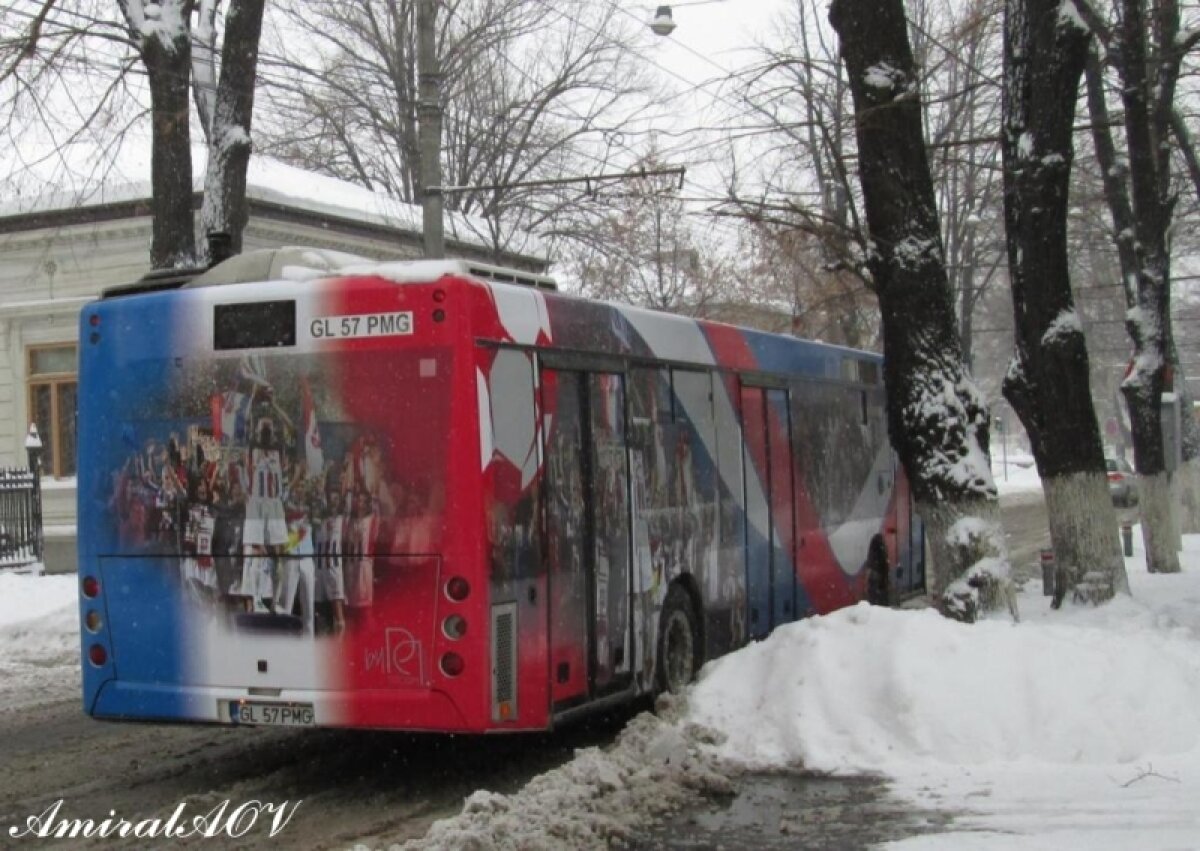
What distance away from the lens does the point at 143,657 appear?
849 centimetres

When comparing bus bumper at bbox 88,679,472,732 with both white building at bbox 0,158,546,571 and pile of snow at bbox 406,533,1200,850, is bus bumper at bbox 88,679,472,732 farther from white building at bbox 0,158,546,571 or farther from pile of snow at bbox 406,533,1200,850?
white building at bbox 0,158,546,571

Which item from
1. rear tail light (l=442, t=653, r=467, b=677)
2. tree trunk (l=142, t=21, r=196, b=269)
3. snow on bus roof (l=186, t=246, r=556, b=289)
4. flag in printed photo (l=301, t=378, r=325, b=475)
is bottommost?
rear tail light (l=442, t=653, r=467, b=677)

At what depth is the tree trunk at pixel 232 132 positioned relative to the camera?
16.3m

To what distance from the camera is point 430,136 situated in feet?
59.2

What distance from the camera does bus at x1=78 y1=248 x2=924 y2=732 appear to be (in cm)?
784

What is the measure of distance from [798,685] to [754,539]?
3.57 meters

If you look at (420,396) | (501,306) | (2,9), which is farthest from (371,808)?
(2,9)

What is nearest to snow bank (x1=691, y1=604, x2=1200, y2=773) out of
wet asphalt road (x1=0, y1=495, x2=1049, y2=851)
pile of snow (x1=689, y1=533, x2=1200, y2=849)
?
pile of snow (x1=689, y1=533, x2=1200, y2=849)

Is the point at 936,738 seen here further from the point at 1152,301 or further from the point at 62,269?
the point at 62,269

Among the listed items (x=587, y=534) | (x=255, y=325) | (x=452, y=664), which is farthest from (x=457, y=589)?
(x=255, y=325)

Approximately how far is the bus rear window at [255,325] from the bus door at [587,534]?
1.55 m

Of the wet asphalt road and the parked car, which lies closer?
the wet asphalt road

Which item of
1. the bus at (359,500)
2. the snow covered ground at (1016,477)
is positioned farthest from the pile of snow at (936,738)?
the snow covered ground at (1016,477)

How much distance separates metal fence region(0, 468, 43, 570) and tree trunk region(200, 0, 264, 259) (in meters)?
7.23
